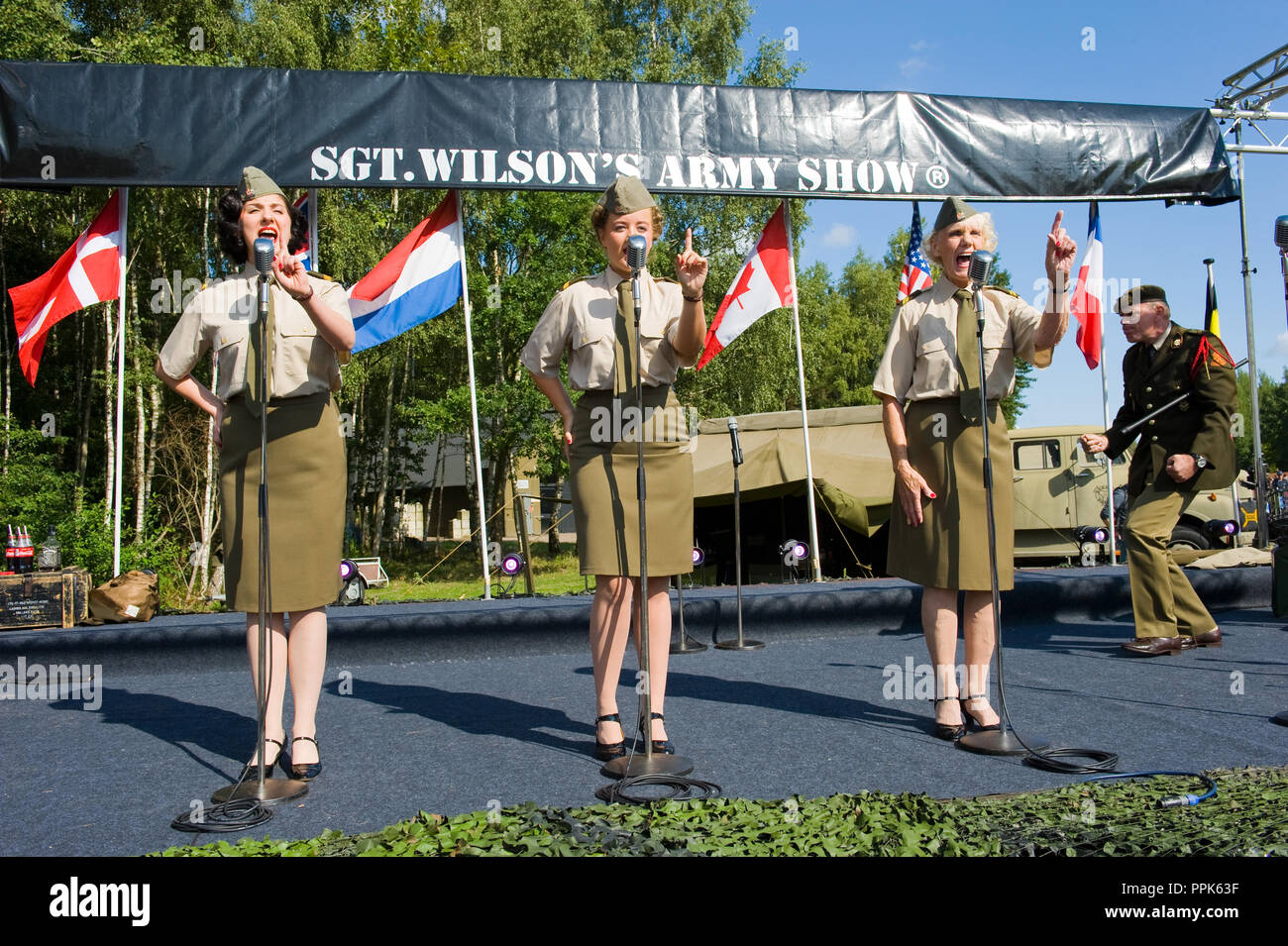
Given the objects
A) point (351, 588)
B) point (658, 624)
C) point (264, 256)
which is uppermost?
→ point (264, 256)

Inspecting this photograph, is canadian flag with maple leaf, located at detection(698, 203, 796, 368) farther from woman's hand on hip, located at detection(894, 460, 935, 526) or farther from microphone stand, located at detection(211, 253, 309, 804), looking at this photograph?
microphone stand, located at detection(211, 253, 309, 804)

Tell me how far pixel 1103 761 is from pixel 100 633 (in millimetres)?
4294

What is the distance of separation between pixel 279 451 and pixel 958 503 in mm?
2131

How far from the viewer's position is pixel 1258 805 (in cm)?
195

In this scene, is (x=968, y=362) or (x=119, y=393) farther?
(x=119, y=393)

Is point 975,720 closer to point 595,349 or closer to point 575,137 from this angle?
point 595,349

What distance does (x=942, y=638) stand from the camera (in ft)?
9.91

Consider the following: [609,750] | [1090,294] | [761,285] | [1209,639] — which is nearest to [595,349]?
[609,750]

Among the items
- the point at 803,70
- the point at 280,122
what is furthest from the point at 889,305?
the point at 280,122

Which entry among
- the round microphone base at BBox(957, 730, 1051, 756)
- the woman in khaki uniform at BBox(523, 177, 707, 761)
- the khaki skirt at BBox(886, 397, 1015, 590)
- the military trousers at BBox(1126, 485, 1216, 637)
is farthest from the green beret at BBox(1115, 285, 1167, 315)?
the woman in khaki uniform at BBox(523, 177, 707, 761)

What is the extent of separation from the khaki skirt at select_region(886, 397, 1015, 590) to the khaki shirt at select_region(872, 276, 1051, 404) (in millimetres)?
68

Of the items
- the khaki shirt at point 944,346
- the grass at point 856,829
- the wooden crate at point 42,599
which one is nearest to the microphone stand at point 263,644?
the grass at point 856,829

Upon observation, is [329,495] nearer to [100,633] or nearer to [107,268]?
[100,633]

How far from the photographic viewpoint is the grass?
1.66 metres
